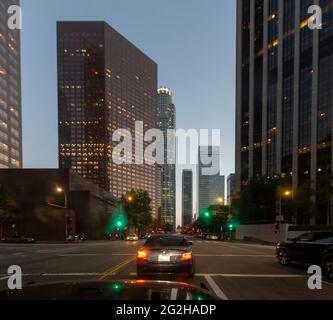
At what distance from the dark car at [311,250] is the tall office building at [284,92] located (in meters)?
41.7

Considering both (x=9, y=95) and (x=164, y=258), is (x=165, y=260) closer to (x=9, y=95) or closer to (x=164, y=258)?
(x=164, y=258)

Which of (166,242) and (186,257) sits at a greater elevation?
(166,242)

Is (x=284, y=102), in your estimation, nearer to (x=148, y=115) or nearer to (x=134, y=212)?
(x=148, y=115)

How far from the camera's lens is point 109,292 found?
3.28 m

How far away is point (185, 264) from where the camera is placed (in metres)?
10.8

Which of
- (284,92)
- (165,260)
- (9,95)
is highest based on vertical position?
(9,95)

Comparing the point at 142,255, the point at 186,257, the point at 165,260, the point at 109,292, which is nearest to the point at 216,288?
the point at 186,257

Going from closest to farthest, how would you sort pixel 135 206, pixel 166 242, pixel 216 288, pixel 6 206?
pixel 216 288 < pixel 166 242 < pixel 6 206 < pixel 135 206

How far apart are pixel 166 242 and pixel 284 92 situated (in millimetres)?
80229

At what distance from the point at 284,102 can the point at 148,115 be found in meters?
39.8

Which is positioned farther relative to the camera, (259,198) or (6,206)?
(259,198)

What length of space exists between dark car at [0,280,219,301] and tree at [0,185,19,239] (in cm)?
5498

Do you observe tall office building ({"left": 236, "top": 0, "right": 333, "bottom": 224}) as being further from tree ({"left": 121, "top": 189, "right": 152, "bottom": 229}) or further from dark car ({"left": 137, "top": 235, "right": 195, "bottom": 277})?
dark car ({"left": 137, "top": 235, "right": 195, "bottom": 277})
